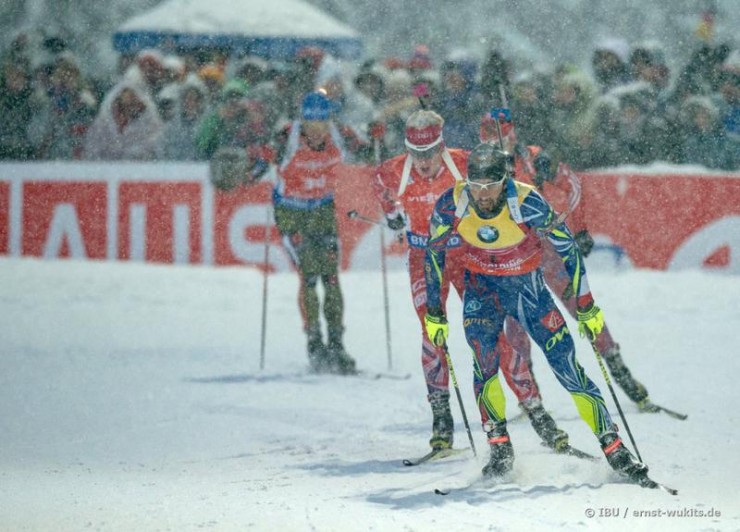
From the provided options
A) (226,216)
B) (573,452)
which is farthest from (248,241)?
(573,452)

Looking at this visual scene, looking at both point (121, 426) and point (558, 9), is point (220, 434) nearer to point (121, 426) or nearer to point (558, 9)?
point (121, 426)

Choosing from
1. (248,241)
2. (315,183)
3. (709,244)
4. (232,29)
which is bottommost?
(248,241)

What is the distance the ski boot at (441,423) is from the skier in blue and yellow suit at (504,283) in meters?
0.77

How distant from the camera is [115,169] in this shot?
13.8 m

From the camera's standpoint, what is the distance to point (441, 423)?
7551 mm

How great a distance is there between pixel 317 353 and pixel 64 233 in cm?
465

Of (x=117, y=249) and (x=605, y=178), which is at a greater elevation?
(x=605, y=178)

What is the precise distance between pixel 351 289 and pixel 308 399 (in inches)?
153

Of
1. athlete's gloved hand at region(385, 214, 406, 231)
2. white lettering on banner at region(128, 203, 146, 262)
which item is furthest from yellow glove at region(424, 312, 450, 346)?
white lettering on banner at region(128, 203, 146, 262)

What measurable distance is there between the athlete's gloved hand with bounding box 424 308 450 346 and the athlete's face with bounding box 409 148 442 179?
118 cm

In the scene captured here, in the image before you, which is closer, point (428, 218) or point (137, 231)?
point (428, 218)

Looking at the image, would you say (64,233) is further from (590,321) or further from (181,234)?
(590,321)

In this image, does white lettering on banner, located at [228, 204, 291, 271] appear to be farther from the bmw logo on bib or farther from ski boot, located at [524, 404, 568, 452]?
the bmw logo on bib

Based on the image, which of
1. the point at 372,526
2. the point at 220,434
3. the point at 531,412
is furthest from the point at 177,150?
the point at 372,526
